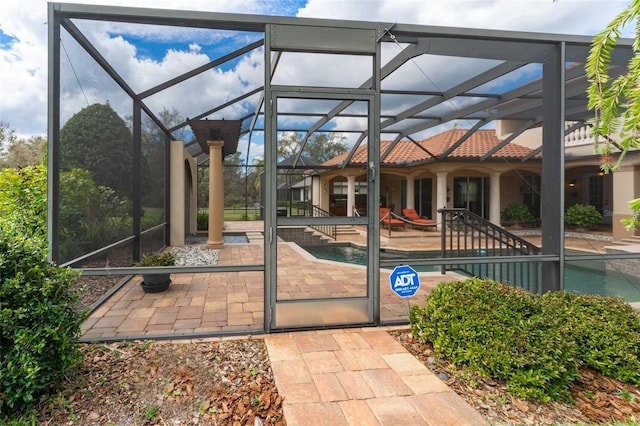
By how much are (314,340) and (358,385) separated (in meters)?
0.83

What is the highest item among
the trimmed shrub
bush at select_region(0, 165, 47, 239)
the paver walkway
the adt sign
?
bush at select_region(0, 165, 47, 239)

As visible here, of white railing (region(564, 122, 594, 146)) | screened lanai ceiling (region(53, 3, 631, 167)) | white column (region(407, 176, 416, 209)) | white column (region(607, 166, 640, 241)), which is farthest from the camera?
white column (region(407, 176, 416, 209))

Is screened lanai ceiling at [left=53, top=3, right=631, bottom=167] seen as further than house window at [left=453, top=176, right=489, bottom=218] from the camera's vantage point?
No

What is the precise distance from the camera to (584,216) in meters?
12.0

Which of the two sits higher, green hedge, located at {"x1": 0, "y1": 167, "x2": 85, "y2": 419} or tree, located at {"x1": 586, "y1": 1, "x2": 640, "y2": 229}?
tree, located at {"x1": 586, "y1": 1, "x2": 640, "y2": 229}

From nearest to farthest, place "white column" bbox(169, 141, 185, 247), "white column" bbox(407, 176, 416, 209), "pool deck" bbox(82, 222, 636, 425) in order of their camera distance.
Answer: "pool deck" bbox(82, 222, 636, 425), "white column" bbox(169, 141, 185, 247), "white column" bbox(407, 176, 416, 209)

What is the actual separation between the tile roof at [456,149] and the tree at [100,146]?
9.21 m

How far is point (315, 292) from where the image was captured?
4418 millimetres

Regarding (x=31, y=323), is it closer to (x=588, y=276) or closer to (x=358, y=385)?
(x=358, y=385)

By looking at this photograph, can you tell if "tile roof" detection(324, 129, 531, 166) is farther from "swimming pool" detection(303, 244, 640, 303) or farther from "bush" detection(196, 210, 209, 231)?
"bush" detection(196, 210, 209, 231)

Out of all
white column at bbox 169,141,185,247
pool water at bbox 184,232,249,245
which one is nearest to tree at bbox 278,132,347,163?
white column at bbox 169,141,185,247

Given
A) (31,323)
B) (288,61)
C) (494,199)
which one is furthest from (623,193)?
(31,323)

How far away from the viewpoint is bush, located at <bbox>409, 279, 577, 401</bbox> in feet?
7.93

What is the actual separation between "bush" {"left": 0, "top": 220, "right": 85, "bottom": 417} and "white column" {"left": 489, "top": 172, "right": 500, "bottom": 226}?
46.5 ft
